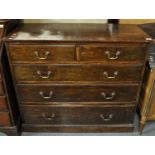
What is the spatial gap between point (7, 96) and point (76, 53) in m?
0.60

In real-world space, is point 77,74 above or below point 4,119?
above

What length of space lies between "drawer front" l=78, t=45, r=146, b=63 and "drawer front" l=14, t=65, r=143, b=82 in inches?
2.5

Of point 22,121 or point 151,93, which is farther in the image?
point 22,121

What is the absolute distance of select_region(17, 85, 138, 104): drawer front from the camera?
1432 millimetres

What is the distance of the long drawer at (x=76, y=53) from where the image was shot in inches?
49.3

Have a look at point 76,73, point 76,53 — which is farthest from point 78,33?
point 76,73

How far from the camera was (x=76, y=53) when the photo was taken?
1271 mm

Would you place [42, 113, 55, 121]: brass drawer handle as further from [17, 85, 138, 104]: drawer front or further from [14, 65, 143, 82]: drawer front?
[14, 65, 143, 82]: drawer front

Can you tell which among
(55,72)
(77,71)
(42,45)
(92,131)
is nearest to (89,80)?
(77,71)

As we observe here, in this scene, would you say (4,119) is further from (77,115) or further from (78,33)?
(78,33)

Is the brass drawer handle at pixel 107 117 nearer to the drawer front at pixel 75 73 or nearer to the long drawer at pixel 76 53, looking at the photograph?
the drawer front at pixel 75 73

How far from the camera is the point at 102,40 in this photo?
122cm

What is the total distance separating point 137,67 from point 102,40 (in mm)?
328
